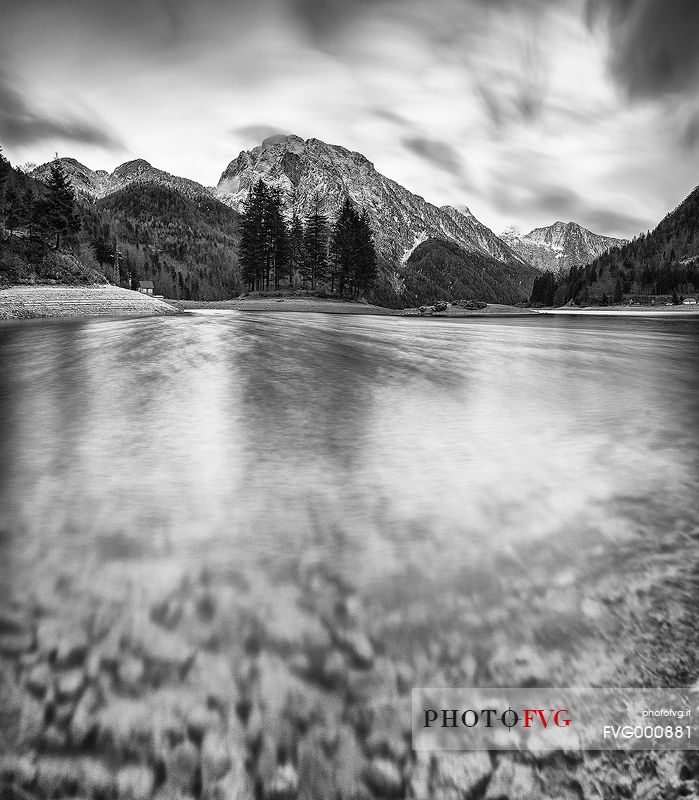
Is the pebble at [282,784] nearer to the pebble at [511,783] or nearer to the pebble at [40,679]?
the pebble at [511,783]

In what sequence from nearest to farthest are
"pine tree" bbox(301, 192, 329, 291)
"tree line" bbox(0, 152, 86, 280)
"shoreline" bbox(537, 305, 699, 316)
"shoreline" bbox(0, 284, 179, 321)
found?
1. "shoreline" bbox(0, 284, 179, 321)
2. "tree line" bbox(0, 152, 86, 280)
3. "shoreline" bbox(537, 305, 699, 316)
4. "pine tree" bbox(301, 192, 329, 291)

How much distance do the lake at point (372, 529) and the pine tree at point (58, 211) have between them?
67.2 metres

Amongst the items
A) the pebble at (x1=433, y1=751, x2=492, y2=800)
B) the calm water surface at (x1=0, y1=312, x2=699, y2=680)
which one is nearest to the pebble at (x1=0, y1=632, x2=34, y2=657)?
the calm water surface at (x1=0, y1=312, x2=699, y2=680)

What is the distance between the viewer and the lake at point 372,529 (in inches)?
93.9

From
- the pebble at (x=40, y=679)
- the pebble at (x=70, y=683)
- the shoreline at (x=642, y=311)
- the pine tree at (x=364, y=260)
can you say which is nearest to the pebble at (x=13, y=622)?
the pebble at (x=40, y=679)

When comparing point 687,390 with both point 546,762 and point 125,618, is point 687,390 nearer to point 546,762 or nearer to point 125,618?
point 546,762

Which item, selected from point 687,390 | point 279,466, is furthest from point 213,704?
point 687,390

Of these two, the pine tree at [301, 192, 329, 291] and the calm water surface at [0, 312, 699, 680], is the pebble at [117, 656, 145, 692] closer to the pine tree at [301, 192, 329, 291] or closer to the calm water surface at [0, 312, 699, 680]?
the calm water surface at [0, 312, 699, 680]

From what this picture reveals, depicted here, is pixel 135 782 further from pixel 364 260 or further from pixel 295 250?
pixel 295 250

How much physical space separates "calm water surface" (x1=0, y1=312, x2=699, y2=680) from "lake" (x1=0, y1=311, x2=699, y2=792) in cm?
3

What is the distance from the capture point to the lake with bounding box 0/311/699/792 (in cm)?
238

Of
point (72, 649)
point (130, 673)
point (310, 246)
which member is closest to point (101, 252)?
point (310, 246)

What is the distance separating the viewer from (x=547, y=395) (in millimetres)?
9305

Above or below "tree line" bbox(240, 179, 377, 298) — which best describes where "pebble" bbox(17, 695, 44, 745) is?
below
